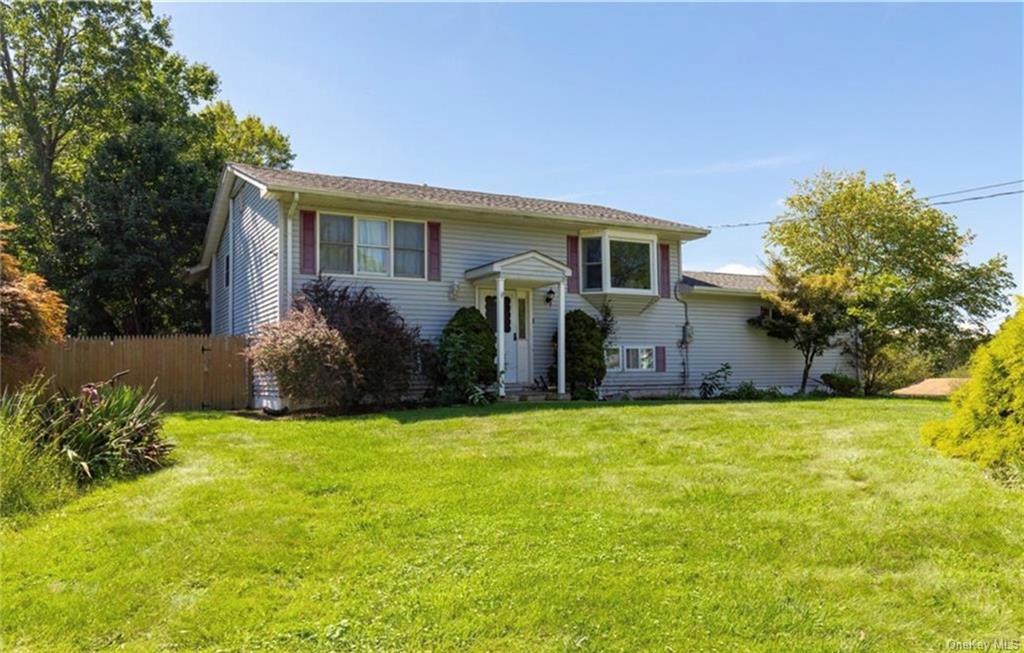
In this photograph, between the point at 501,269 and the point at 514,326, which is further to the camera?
the point at 514,326

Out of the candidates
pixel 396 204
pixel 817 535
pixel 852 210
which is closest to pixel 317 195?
pixel 396 204

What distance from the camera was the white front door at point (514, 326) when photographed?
14.6m

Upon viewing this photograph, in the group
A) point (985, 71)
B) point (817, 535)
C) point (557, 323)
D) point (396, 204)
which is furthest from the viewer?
point (557, 323)

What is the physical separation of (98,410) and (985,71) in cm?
1507

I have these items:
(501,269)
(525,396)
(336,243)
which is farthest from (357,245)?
(525,396)

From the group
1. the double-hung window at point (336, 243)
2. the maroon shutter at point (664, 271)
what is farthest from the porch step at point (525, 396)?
the maroon shutter at point (664, 271)

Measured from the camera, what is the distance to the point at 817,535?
4.34 m

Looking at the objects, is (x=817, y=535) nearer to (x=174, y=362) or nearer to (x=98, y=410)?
(x=98, y=410)

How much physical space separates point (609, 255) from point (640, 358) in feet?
9.10

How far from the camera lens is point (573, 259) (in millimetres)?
15586

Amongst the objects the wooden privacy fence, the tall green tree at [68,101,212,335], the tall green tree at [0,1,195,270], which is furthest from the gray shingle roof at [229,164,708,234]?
the tall green tree at [0,1,195,270]

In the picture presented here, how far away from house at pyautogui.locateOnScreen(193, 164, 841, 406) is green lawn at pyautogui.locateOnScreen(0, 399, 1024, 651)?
22.9ft

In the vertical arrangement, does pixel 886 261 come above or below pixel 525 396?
above

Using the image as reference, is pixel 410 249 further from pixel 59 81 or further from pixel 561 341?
pixel 59 81
